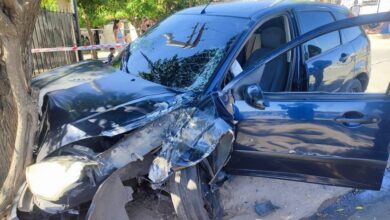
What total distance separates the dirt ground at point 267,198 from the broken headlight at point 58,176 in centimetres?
89

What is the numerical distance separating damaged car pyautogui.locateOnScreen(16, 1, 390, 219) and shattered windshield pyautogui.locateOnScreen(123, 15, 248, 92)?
2cm

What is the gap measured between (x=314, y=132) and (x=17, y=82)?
7.21ft

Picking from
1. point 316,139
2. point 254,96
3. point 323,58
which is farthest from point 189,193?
point 323,58

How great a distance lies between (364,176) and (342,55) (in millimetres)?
1840

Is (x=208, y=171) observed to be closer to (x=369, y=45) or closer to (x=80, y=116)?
(x=80, y=116)

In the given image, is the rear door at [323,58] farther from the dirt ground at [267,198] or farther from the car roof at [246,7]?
the dirt ground at [267,198]

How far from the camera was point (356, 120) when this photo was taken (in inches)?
102

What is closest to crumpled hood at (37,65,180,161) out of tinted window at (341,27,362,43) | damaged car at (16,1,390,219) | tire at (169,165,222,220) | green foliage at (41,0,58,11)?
damaged car at (16,1,390,219)

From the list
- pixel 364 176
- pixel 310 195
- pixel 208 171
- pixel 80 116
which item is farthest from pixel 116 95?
pixel 310 195

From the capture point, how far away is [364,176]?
2.68 m

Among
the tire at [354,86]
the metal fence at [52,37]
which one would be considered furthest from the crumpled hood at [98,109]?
the metal fence at [52,37]

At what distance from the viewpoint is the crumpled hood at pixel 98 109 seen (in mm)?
2500

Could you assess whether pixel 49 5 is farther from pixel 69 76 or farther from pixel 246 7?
pixel 246 7

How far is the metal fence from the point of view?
7.70 meters
